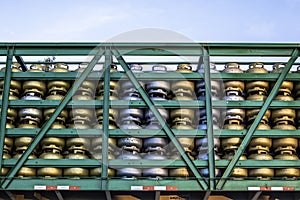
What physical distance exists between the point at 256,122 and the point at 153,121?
1729 mm

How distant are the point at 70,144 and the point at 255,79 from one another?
3.38 m

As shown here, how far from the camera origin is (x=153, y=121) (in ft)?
28.9

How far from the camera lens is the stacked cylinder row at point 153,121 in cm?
859

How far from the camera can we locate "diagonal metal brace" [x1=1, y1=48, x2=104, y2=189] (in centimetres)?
842

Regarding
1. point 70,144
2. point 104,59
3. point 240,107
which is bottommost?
point 70,144

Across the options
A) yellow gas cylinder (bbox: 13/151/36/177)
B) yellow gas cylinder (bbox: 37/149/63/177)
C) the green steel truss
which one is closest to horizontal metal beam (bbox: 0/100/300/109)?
the green steel truss

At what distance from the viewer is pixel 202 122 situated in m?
8.84

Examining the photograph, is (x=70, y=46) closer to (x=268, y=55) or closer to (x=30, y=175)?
(x=30, y=175)

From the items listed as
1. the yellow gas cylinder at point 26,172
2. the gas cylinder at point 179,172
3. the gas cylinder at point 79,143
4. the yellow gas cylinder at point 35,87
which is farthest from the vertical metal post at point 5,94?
the gas cylinder at point 179,172

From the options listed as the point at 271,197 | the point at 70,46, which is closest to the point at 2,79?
the point at 70,46

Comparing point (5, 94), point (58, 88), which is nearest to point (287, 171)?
point (58, 88)

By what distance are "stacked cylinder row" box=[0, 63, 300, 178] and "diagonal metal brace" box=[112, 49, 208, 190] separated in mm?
115

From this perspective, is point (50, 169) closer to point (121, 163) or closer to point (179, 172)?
point (121, 163)

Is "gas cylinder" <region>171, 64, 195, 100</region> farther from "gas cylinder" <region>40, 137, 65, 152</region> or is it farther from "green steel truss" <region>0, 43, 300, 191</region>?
"gas cylinder" <region>40, 137, 65, 152</region>
